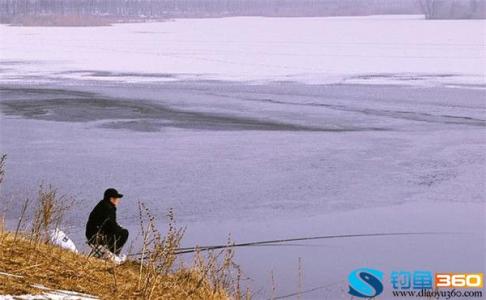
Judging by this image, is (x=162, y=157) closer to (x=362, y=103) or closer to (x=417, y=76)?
(x=362, y=103)

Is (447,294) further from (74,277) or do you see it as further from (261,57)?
(261,57)

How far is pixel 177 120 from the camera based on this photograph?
1742 centimetres

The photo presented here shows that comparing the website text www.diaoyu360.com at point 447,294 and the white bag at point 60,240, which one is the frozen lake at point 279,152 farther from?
the white bag at point 60,240

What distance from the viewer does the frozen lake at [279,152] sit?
27.9 ft

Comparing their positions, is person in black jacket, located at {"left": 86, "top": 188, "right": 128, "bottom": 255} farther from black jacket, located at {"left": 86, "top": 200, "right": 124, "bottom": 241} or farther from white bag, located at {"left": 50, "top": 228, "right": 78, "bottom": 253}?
white bag, located at {"left": 50, "top": 228, "right": 78, "bottom": 253}

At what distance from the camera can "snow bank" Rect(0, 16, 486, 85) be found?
85.8 ft

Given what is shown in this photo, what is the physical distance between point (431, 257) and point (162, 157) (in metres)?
6.04

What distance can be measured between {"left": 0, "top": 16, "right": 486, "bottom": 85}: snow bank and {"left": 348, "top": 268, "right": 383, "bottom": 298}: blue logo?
54.2 feet

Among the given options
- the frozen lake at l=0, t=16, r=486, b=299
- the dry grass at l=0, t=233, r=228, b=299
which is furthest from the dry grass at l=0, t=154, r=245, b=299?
the frozen lake at l=0, t=16, r=486, b=299

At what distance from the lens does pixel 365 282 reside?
749 cm

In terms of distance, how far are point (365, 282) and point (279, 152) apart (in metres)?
6.27

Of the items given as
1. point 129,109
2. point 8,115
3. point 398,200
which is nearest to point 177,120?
point 129,109

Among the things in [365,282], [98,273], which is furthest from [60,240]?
[365,282]

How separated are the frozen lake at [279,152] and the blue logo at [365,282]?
102 mm
